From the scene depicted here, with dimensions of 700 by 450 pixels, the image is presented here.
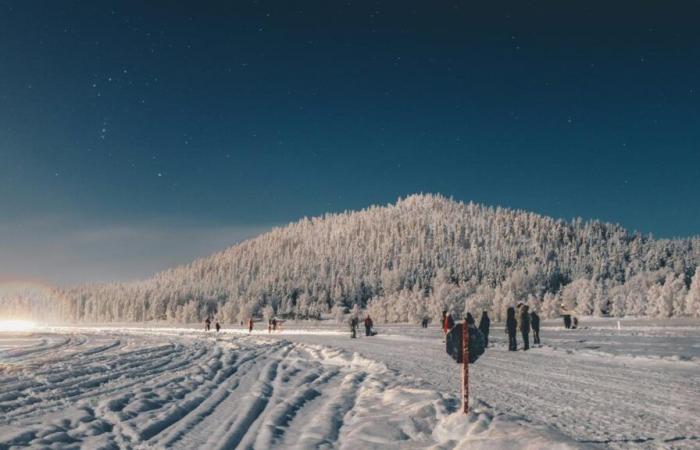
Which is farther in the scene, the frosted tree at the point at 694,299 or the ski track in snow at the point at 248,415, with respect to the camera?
the frosted tree at the point at 694,299

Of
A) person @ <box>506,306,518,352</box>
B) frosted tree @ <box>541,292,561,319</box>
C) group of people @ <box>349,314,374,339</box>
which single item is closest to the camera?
person @ <box>506,306,518,352</box>

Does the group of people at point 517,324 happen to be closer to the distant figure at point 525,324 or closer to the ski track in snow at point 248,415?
the distant figure at point 525,324

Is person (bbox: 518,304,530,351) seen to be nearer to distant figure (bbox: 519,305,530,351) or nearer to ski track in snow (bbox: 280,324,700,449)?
distant figure (bbox: 519,305,530,351)

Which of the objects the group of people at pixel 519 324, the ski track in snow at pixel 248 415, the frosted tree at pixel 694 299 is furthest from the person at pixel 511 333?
the frosted tree at pixel 694 299

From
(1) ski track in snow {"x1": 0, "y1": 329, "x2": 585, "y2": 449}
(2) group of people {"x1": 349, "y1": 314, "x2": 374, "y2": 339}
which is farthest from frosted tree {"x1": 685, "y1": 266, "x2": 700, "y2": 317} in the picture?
(1) ski track in snow {"x1": 0, "y1": 329, "x2": 585, "y2": 449}

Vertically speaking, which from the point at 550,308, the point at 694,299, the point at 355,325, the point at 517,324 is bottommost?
the point at 355,325

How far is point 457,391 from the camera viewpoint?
11102 mm

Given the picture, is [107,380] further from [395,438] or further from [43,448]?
[395,438]

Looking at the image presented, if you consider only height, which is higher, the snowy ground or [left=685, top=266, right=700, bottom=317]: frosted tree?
[left=685, top=266, right=700, bottom=317]: frosted tree

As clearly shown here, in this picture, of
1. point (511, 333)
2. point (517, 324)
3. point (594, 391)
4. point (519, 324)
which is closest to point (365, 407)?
point (594, 391)

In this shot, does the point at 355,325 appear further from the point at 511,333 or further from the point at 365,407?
the point at 365,407

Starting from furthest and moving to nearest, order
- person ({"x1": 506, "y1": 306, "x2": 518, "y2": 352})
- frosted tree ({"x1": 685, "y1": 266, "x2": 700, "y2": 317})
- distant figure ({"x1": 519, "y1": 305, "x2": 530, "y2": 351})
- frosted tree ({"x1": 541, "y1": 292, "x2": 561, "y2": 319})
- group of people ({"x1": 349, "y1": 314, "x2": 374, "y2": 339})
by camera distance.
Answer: frosted tree ({"x1": 541, "y1": 292, "x2": 561, "y2": 319}) → frosted tree ({"x1": 685, "y1": 266, "x2": 700, "y2": 317}) → group of people ({"x1": 349, "y1": 314, "x2": 374, "y2": 339}) → distant figure ({"x1": 519, "y1": 305, "x2": 530, "y2": 351}) → person ({"x1": 506, "y1": 306, "x2": 518, "y2": 352})

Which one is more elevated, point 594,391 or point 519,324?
point 519,324

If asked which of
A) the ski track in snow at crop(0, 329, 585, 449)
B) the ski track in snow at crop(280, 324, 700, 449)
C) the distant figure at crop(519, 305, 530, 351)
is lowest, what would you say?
the ski track in snow at crop(0, 329, 585, 449)
